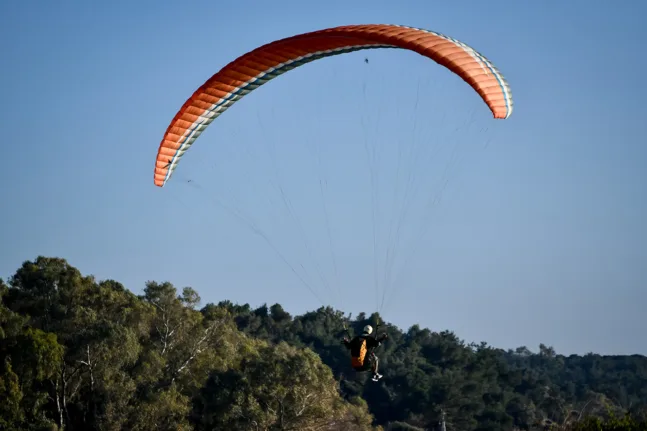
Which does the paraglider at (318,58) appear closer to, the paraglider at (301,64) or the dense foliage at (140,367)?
the paraglider at (301,64)

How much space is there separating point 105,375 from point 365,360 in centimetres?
2325

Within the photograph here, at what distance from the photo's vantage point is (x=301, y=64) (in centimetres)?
2805

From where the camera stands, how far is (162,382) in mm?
48625

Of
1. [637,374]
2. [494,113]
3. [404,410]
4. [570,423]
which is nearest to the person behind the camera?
[494,113]

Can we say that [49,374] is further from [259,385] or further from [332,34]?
[332,34]

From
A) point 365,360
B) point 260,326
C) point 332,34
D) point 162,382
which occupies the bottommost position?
point 365,360

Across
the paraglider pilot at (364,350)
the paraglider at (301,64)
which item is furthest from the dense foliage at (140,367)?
the paraglider at (301,64)

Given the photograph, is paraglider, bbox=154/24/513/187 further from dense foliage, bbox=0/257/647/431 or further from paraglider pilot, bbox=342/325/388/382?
dense foliage, bbox=0/257/647/431

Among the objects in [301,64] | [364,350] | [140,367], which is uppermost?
[301,64]

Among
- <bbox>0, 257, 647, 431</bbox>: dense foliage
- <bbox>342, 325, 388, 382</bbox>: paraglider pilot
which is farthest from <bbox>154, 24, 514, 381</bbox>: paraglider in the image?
<bbox>0, 257, 647, 431</bbox>: dense foliage

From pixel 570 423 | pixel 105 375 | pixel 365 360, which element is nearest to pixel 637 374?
pixel 105 375

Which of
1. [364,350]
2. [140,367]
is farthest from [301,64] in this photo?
[140,367]

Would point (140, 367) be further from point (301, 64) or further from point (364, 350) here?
point (364, 350)

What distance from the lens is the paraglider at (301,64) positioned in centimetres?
2503
